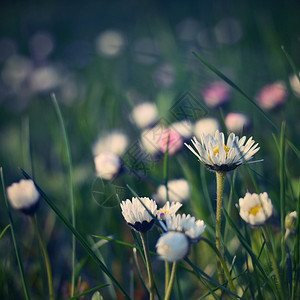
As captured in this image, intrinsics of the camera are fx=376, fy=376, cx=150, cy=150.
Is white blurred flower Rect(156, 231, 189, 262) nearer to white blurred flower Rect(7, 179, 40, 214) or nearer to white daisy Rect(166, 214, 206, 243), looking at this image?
white daisy Rect(166, 214, 206, 243)

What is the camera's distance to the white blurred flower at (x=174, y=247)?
0.37m

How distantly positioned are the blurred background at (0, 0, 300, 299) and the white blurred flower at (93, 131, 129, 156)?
0.12 feet

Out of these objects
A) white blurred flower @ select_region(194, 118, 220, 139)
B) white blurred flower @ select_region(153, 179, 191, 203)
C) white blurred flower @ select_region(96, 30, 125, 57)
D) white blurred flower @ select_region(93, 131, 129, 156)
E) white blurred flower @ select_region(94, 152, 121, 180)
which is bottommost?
white blurred flower @ select_region(153, 179, 191, 203)

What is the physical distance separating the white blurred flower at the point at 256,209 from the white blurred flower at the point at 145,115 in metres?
0.51

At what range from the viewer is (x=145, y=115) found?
36.7 inches

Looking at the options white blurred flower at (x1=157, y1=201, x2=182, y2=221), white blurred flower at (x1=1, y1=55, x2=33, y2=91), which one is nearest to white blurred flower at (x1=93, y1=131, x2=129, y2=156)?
white blurred flower at (x1=157, y1=201, x2=182, y2=221)

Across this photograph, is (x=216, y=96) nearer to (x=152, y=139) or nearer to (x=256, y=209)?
(x=152, y=139)

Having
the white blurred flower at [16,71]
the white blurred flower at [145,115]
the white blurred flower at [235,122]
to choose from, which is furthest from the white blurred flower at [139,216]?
the white blurred flower at [16,71]

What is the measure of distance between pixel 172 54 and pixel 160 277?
2.94 ft

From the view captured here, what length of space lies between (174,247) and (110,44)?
160cm

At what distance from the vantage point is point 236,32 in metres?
1.72

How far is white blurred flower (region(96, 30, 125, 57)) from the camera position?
5.92 feet

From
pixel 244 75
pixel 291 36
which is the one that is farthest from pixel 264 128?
pixel 291 36

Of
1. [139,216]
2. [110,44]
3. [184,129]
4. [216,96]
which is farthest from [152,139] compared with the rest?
[110,44]
